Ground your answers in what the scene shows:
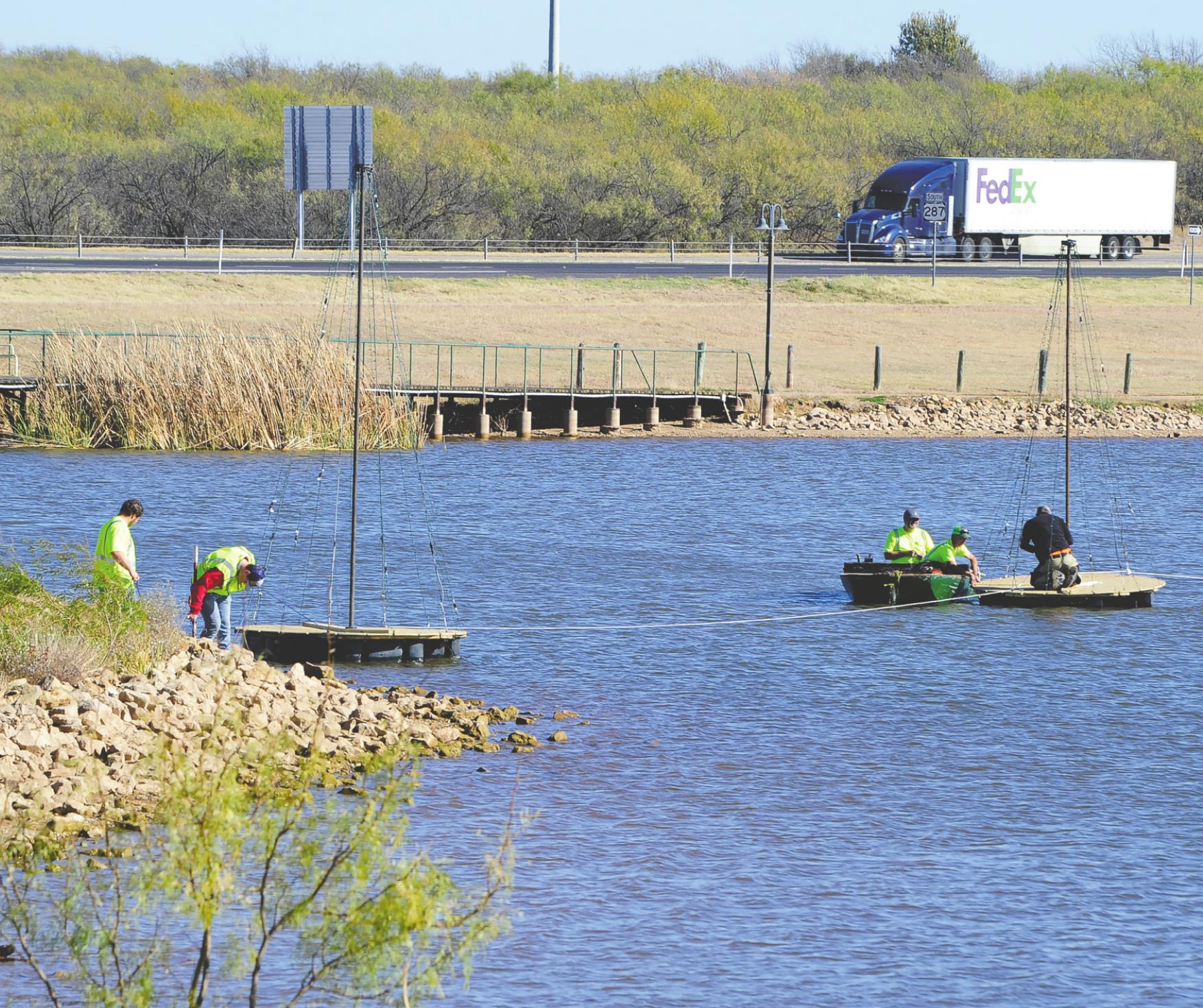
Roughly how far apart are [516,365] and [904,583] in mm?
26213

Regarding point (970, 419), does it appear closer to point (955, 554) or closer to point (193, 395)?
Answer: point (193, 395)

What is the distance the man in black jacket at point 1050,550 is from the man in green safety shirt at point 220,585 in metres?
10.7

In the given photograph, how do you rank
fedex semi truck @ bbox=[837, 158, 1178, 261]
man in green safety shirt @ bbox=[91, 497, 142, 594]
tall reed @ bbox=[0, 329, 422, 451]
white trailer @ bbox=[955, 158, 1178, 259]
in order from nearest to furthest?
man in green safety shirt @ bbox=[91, 497, 142, 594]
tall reed @ bbox=[0, 329, 422, 451]
fedex semi truck @ bbox=[837, 158, 1178, 261]
white trailer @ bbox=[955, 158, 1178, 259]

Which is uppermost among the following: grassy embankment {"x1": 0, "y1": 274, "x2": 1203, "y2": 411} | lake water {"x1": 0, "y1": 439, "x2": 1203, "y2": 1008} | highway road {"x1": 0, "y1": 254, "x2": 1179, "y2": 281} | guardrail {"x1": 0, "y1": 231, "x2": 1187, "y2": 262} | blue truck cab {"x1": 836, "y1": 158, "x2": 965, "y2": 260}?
blue truck cab {"x1": 836, "y1": 158, "x2": 965, "y2": 260}

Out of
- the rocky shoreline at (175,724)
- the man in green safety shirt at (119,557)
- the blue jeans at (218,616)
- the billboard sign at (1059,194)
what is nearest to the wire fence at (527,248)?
the billboard sign at (1059,194)

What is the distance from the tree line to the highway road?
7.27m

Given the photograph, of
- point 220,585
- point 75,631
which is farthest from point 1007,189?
point 75,631

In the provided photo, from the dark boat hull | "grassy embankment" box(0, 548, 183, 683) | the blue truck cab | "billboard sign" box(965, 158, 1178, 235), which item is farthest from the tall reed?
"billboard sign" box(965, 158, 1178, 235)

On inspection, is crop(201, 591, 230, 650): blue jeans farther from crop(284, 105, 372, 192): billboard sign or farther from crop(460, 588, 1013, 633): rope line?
crop(284, 105, 372, 192): billboard sign

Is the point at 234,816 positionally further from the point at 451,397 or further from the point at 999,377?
the point at 999,377

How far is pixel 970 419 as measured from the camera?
49.1 m

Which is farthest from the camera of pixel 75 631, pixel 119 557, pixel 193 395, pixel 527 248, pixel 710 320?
pixel 527 248

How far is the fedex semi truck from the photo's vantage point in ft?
239

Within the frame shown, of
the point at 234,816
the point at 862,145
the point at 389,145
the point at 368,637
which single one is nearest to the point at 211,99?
the point at 389,145
